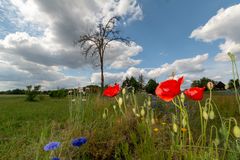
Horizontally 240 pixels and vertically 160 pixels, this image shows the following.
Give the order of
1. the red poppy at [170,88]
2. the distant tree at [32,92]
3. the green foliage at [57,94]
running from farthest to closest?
the green foliage at [57,94], the distant tree at [32,92], the red poppy at [170,88]

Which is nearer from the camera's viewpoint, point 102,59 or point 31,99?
point 31,99

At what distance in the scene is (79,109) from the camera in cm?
345

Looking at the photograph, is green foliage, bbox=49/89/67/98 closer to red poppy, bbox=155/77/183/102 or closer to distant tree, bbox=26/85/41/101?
distant tree, bbox=26/85/41/101

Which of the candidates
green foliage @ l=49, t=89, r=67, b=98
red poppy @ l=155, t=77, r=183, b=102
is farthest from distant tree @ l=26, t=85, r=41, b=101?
red poppy @ l=155, t=77, r=183, b=102

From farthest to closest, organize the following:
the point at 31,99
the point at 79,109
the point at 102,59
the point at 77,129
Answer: the point at 102,59 < the point at 31,99 < the point at 79,109 < the point at 77,129

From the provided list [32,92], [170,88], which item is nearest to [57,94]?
[32,92]

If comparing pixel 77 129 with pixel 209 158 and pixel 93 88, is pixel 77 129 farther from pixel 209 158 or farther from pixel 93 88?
pixel 93 88

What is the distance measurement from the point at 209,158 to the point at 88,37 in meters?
23.3

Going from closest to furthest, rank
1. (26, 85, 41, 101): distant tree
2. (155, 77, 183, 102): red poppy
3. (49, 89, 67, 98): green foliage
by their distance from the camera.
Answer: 1. (155, 77, 183, 102): red poppy
2. (26, 85, 41, 101): distant tree
3. (49, 89, 67, 98): green foliage

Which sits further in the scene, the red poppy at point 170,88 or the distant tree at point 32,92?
the distant tree at point 32,92

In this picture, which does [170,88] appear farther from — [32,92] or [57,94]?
[57,94]

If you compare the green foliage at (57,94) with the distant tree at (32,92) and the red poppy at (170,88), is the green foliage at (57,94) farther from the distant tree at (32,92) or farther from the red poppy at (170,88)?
the red poppy at (170,88)

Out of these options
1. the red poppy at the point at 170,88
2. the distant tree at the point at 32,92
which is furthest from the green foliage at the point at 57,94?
the red poppy at the point at 170,88

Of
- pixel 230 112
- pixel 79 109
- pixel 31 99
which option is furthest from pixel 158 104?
pixel 31 99
